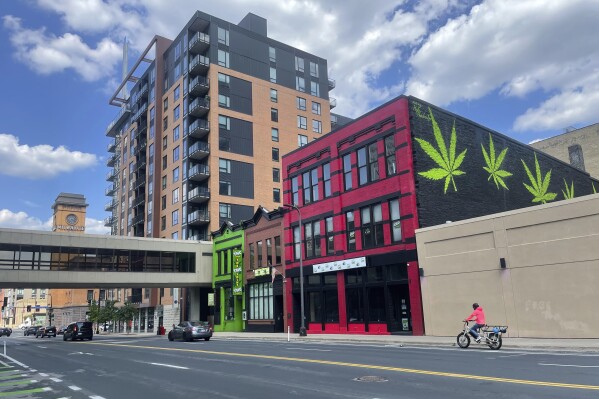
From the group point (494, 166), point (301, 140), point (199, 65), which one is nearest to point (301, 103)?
point (301, 140)

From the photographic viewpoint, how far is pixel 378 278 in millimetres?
31188

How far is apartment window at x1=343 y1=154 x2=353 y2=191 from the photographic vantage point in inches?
1362

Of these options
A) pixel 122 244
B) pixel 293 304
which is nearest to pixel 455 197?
pixel 293 304

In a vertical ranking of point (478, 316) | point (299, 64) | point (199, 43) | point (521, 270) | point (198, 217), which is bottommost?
point (478, 316)

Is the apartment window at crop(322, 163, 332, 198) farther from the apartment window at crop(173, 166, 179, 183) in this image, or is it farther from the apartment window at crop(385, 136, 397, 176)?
the apartment window at crop(173, 166, 179, 183)

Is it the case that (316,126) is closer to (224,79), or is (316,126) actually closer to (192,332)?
(224,79)

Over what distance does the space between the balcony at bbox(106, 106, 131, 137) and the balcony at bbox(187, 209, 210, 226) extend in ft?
110

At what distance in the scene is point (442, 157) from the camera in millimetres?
32125

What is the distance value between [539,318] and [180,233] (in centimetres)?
4568

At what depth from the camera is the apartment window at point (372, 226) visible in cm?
3156

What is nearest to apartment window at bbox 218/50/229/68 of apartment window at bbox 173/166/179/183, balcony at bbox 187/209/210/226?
apartment window at bbox 173/166/179/183

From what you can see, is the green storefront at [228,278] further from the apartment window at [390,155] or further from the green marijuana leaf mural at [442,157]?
the green marijuana leaf mural at [442,157]

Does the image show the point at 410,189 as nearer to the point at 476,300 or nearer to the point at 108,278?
the point at 476,300

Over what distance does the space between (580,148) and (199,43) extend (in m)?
49.2
